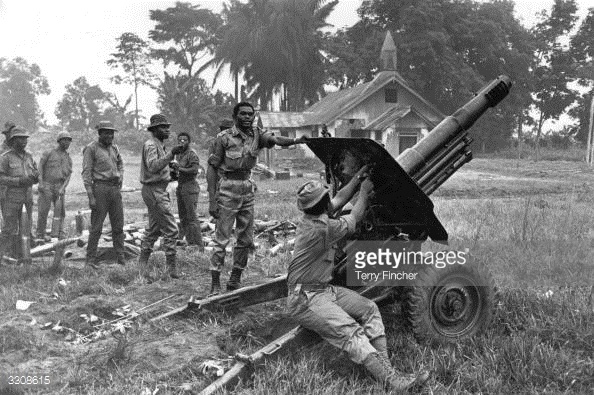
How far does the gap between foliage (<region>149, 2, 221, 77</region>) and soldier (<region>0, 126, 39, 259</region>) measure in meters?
37.0

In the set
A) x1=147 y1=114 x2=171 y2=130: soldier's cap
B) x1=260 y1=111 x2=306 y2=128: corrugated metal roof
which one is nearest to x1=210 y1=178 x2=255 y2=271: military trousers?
x1=147 y1=114 x2=171 y2=130: soldier's cap

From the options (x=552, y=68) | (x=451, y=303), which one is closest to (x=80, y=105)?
(x=552, y=68)

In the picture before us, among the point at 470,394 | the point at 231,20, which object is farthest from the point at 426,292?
the point at 231,20

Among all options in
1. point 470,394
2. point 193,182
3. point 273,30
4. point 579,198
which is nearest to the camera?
point 470,394

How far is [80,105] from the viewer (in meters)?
58.2

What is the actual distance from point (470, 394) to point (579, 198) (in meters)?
11.9

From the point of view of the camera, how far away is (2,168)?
7840mm

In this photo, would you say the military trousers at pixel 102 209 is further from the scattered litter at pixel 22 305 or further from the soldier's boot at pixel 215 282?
the soldier's boot at pixel 215 282

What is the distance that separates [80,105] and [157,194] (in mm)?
56366

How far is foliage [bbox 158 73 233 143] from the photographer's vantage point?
3638 cm

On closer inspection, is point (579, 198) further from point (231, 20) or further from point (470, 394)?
point (231, 20)

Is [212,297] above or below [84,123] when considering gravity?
below

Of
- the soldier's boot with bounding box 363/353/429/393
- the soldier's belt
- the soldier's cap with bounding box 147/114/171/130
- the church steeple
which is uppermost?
the church steeple

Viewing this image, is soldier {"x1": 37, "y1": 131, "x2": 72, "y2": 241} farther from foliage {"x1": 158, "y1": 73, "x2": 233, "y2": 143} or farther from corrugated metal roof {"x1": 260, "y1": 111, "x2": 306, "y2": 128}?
foliage {"x1": 158, "y1": 73, "x2": 233, "y2": 143}
